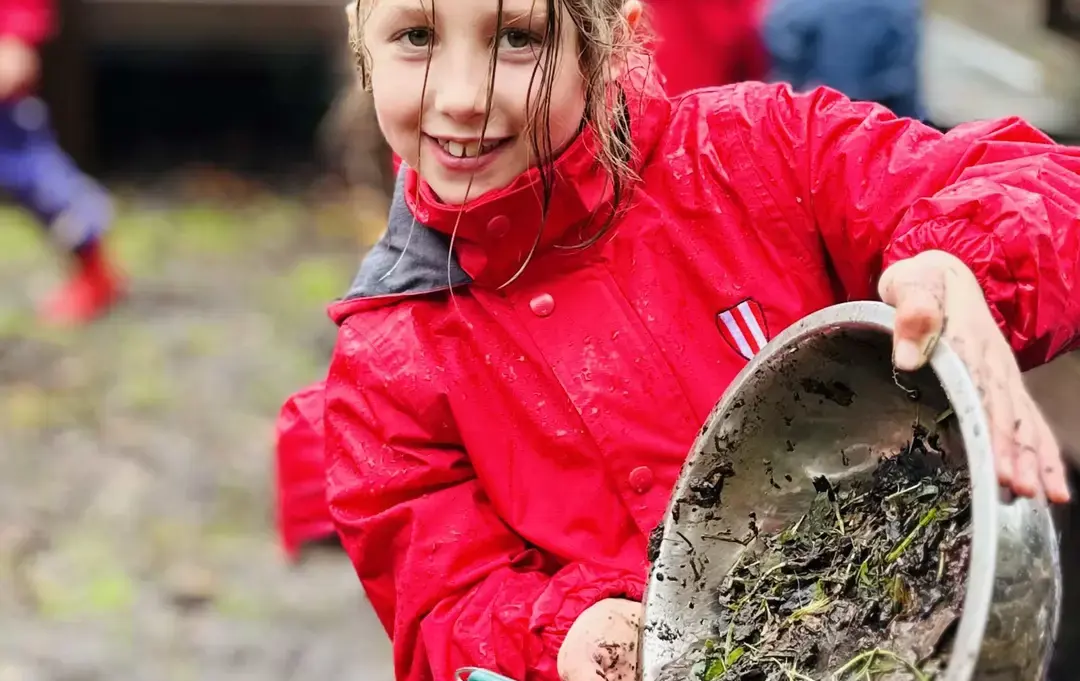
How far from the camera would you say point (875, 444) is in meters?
1.16

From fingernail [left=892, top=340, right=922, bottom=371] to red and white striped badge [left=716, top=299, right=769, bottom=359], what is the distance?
388 mm

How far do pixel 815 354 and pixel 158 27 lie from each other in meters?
5.79

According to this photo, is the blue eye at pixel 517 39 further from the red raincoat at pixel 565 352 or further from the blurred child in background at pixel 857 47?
the blurred child in background at pixel 857 47

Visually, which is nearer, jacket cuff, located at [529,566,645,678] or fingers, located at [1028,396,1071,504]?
fingers, located at [1028,396,1071,504]

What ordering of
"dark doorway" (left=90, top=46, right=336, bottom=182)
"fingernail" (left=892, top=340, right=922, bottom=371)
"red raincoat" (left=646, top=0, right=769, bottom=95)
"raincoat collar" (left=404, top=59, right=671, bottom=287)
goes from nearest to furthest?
"fingernail" (left=892, top=340, right=922, bottom=371), "raincoat collar" (left=404, top=59, right=671, bottom=287), "red raincoat" (left=646, top=0, right=769, bottom=95), "dark doorway" (left=90, top=46, right=336, bottom=182)

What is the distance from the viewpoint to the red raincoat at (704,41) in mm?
3373

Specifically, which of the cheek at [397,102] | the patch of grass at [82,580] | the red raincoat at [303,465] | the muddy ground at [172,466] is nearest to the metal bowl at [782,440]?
the cheek at [397,102]

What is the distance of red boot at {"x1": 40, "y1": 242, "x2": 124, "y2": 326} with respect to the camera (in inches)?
196

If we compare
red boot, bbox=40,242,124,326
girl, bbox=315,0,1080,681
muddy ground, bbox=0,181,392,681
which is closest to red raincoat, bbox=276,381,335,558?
girl, bbox=315,0,1080,681

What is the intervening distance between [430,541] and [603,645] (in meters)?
0.22

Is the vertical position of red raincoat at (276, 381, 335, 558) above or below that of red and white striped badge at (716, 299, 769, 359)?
below

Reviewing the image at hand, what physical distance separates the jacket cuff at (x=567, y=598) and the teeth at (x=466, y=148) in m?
0.42

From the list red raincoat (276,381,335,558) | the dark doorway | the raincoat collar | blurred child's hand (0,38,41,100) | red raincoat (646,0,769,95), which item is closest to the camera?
the raincoat collar

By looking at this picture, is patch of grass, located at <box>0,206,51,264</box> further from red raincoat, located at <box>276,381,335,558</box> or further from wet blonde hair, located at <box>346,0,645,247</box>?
wet blonde hair, located at <box>346,0,645,247</box>
